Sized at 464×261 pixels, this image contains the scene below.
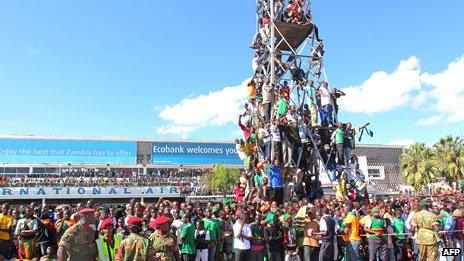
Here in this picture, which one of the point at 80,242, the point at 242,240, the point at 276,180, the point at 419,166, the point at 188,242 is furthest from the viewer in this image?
the point at 419,166

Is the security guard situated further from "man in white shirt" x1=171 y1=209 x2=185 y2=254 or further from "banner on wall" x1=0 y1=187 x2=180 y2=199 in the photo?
"banner on wall" x1=0 y1=187 x2=180 y2=199

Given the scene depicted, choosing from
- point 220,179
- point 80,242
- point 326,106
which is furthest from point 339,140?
point 220,179

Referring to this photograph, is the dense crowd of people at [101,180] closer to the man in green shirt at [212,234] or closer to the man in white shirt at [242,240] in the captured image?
the man in green shirt at [212,234]

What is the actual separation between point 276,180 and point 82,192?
1125 inches

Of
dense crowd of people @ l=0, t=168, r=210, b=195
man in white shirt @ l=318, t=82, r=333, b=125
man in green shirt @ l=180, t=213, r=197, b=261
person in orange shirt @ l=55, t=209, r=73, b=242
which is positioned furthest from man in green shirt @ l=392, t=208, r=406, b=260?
dense crowd of people @ l=0, t=168, r=210, b=195

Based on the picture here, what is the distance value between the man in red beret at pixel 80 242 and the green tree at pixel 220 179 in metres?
47.4

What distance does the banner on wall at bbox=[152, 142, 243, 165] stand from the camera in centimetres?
6372

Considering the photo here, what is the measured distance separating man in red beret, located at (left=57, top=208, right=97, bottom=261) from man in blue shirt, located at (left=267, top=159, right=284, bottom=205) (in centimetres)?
1039

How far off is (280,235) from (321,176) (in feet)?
30.0

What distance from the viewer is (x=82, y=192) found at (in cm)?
3931

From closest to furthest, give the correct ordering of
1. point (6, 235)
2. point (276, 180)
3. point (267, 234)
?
1. point (267, 234)
2. point (6, 235)
3. point (276, 180)

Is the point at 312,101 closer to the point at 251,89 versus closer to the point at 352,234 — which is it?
the point at 251,89

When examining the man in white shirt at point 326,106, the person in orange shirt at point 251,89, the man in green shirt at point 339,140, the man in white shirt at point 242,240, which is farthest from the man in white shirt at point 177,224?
the person in orange shirt at point 251,89

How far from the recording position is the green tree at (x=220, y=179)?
177 ft
